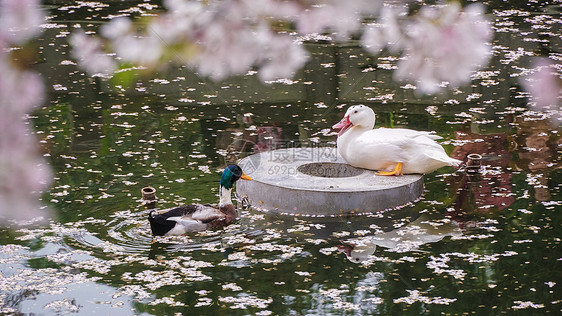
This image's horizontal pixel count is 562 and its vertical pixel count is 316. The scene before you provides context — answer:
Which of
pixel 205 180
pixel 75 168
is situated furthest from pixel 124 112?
pixel 205 180

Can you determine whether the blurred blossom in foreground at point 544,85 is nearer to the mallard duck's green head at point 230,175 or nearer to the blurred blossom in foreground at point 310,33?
the blurred blossom in foreground at point 310,33

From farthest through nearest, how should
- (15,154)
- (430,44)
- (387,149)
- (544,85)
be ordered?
1. (544,85)
2. (430,44)
3. (387,149)
4. (15,154)

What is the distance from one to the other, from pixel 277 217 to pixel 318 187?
37 centimetres

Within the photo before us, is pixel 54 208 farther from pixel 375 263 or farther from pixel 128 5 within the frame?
pixel 128 5

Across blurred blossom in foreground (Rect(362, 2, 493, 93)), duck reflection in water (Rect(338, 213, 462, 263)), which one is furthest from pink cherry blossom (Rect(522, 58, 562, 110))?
duck reflection in water (Rect(338, 213, 462, 263))

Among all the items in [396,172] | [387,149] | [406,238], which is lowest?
[406,238]

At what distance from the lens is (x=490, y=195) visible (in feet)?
22.1

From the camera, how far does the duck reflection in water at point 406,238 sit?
18.9ft

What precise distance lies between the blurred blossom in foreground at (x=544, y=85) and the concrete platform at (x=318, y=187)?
2418mm

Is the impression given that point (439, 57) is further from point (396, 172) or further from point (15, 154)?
point (15, 154)

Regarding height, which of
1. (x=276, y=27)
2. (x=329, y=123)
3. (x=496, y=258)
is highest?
(x=276, y=27)

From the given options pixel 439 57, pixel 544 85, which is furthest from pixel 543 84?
pixel 439 57

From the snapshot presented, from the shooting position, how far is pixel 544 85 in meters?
9.24

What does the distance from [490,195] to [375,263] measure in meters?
1.56
